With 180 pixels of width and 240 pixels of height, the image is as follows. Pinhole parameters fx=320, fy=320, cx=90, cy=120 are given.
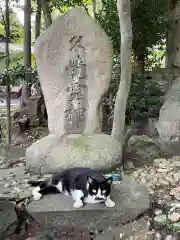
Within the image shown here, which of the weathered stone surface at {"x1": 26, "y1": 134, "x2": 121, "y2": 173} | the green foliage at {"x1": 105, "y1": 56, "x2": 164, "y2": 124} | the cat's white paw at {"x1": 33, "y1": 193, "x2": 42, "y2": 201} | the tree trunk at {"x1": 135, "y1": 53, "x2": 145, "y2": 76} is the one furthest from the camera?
the tree trunk at {"x1": 135, "y1": 53, "x2": 145, "y2": 76}

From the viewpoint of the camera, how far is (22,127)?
30.5 feet

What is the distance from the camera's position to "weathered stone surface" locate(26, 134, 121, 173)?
432cm

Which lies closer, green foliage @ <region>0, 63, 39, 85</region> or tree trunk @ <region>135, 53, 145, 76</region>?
green foliage @ <region>0, 63, 39, 85</region>

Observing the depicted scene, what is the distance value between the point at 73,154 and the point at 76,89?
107cm

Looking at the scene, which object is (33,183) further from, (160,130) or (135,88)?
(135,88)

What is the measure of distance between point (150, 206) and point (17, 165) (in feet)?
7.55

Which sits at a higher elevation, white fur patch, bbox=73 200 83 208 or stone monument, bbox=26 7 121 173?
stone monument, bbox=26 7 121 173

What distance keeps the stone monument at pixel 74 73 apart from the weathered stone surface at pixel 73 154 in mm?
112

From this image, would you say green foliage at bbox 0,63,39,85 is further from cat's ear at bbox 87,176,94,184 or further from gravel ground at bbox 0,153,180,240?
cat's ear at bbox 87,176,94,184

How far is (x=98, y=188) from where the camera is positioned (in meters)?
2.99

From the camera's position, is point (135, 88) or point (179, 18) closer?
point (179, 18)

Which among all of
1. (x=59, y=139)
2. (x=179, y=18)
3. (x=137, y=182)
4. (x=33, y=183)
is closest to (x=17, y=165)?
(x=59, y=139)

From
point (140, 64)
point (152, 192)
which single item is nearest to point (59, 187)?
point (152, 192)

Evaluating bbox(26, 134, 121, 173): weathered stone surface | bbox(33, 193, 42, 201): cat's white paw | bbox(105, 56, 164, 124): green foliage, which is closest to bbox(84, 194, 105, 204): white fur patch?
bbox(33, 193, 42, 201): cat's white paw
